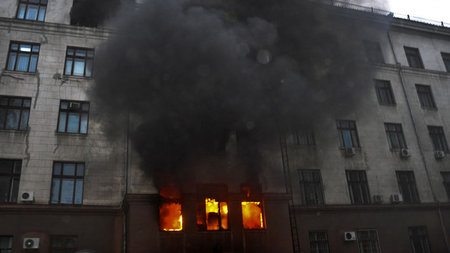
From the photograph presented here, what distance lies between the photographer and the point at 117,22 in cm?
1480

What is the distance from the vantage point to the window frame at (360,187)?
50.0ft

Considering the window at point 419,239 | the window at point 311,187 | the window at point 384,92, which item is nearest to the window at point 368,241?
the window at point 419,239

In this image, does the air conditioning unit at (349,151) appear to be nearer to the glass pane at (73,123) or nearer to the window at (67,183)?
the window at (67,183)

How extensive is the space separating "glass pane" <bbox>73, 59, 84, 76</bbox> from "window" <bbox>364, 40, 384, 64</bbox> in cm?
1344

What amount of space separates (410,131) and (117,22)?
14121mm

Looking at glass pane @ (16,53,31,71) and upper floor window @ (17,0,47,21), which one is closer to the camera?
glass pane @ (16,53,31,71)

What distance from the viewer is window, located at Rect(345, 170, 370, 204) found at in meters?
15.3

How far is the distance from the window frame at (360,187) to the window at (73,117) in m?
10.8

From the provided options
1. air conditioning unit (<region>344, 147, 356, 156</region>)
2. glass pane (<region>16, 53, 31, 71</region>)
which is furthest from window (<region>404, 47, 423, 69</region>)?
glass pane (<region>16, 53, 31, 71</region>)

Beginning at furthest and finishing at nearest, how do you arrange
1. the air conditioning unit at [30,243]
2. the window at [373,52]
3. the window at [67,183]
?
the window at [373,52], the window at [67,183], the air conditioning unit at [30,243]

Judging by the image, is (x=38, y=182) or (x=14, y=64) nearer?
(x=38, y=182)

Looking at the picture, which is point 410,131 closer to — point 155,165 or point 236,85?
point 236,85

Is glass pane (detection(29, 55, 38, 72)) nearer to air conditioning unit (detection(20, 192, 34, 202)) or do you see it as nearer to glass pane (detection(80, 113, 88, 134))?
glass pane (detection(80, 113, 88, 134))

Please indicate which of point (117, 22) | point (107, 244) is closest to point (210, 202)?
point (107, 244)
